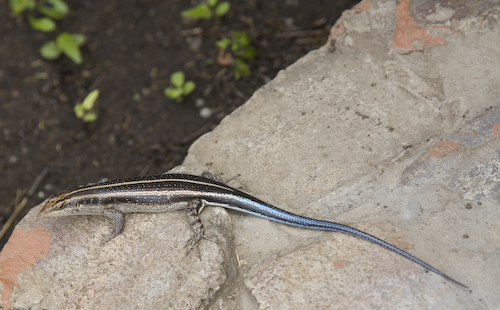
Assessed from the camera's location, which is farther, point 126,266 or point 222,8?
point 222,8

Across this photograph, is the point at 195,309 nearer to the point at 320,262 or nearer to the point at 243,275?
the point at 243,275

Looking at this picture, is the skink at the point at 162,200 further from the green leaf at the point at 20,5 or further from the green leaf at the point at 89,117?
the green leaf at the point at 20,5

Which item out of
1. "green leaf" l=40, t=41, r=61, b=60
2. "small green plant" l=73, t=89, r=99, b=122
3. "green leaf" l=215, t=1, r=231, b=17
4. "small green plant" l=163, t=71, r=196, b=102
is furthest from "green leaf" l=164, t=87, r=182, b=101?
"green leaf" l=40, t=41, r=61, b=60

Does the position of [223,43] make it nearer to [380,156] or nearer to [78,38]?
[78,38]

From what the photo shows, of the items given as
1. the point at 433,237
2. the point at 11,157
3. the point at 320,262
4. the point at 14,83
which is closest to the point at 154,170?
the point at 11,157

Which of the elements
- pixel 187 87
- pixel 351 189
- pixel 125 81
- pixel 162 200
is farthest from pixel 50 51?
pixel 351 189

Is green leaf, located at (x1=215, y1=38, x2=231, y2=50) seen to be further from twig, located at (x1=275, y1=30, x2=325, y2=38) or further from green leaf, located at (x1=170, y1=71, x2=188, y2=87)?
twig, located at (x1=275, y1=30, x2=325, y2=38)
